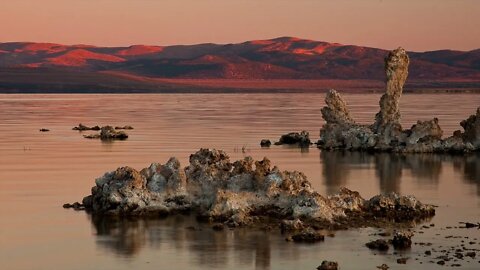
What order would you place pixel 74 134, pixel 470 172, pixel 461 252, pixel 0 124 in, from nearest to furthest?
pixel 461 252 → pixel 470 172 → pixel 74 134 → pixel 0 124

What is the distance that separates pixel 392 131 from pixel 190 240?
3103cm

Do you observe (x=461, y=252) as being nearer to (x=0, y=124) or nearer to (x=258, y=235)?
(x=258, y=235)

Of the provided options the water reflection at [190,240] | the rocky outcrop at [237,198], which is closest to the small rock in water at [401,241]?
the water reflection at [190,240]

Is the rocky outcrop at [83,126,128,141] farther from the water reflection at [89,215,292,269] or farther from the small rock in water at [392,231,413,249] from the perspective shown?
the small rock in water at [392,231,413,249]

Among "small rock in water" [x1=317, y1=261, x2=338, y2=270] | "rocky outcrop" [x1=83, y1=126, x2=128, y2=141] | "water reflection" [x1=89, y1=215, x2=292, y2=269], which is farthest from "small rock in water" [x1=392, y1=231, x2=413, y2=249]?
"rocky outcrop" [x1=83, y1=126, x2=128, y2=141]

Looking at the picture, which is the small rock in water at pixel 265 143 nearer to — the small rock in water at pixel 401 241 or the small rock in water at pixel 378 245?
the small rock in water at pixel 401 241

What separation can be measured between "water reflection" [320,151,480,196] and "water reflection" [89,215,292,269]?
884 centimetres

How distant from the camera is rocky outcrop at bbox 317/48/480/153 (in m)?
55.9

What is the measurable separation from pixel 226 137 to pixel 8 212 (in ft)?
113

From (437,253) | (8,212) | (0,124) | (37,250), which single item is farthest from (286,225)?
(0,124)

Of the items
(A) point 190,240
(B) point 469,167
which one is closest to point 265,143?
(B) point 469,167

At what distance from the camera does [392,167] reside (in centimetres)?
4844

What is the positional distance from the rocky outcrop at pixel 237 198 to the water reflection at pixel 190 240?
2.89 feet

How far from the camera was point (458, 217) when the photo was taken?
1280 inches
